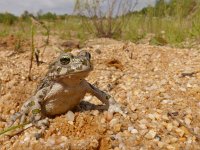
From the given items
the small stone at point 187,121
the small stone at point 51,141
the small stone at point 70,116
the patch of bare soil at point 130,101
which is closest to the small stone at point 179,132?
the patch of bare soil at point 130,101

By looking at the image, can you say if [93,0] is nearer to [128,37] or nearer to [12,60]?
[128,37]

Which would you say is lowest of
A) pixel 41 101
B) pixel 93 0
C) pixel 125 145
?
pixel 125 145

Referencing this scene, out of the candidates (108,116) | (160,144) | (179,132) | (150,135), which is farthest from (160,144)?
(108,116)

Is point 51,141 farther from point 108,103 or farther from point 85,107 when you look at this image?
point 108,103

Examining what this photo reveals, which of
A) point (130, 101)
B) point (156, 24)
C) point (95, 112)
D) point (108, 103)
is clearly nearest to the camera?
point (95, 112)

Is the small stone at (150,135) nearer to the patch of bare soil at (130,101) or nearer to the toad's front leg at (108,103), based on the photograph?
the patch of bare soil at (130,101)

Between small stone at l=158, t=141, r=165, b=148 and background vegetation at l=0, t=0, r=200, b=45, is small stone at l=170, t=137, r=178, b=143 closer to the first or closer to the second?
small stone at l=158, t=141, r=165, b=148

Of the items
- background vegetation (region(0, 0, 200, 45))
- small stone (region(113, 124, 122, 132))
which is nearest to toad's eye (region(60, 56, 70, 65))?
small stone (region(113, 124, 122, 132))

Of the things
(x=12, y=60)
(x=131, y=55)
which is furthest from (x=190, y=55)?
(x=12, y=60)
